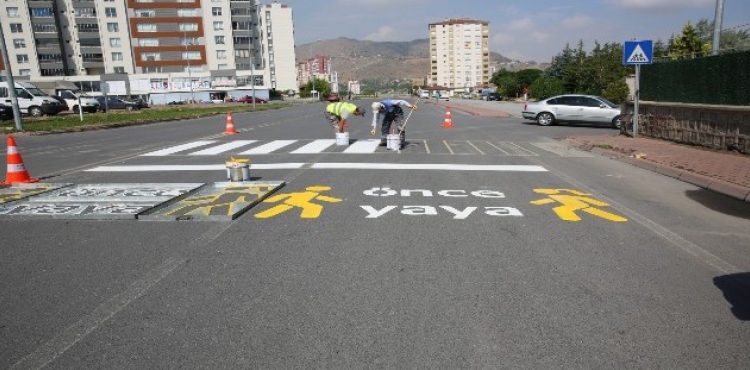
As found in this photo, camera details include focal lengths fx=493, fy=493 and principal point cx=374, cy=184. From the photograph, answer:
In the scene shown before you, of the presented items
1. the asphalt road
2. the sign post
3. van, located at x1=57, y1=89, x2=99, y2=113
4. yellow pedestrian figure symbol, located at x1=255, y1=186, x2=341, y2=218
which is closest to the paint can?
the asphalt road

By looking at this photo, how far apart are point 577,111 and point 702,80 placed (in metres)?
9.43

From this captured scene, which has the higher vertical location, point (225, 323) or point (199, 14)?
point (199, 14)

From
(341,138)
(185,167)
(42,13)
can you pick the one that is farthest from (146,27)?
(185,167)

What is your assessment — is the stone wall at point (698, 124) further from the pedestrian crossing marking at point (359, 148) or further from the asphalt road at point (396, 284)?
the asphalt road at point (396, 284)

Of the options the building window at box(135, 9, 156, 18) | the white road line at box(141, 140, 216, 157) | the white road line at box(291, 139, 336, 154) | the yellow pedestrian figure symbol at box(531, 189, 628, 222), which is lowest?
the yellow pedestrian figure symbol at box(531, 189, 628, 222)

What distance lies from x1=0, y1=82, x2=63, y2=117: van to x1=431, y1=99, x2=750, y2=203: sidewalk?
32.0m

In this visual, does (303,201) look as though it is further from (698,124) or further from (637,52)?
(637,52)

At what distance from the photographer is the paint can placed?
8.16 m

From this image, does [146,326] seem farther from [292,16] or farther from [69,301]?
[292,16]

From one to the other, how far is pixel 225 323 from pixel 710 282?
3.80m

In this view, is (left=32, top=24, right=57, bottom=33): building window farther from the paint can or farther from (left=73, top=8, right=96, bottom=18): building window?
the paint can

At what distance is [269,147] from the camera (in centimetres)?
1414

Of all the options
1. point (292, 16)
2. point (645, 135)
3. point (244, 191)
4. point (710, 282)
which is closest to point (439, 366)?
point (710, 282)

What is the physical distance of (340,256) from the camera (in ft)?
15.1
